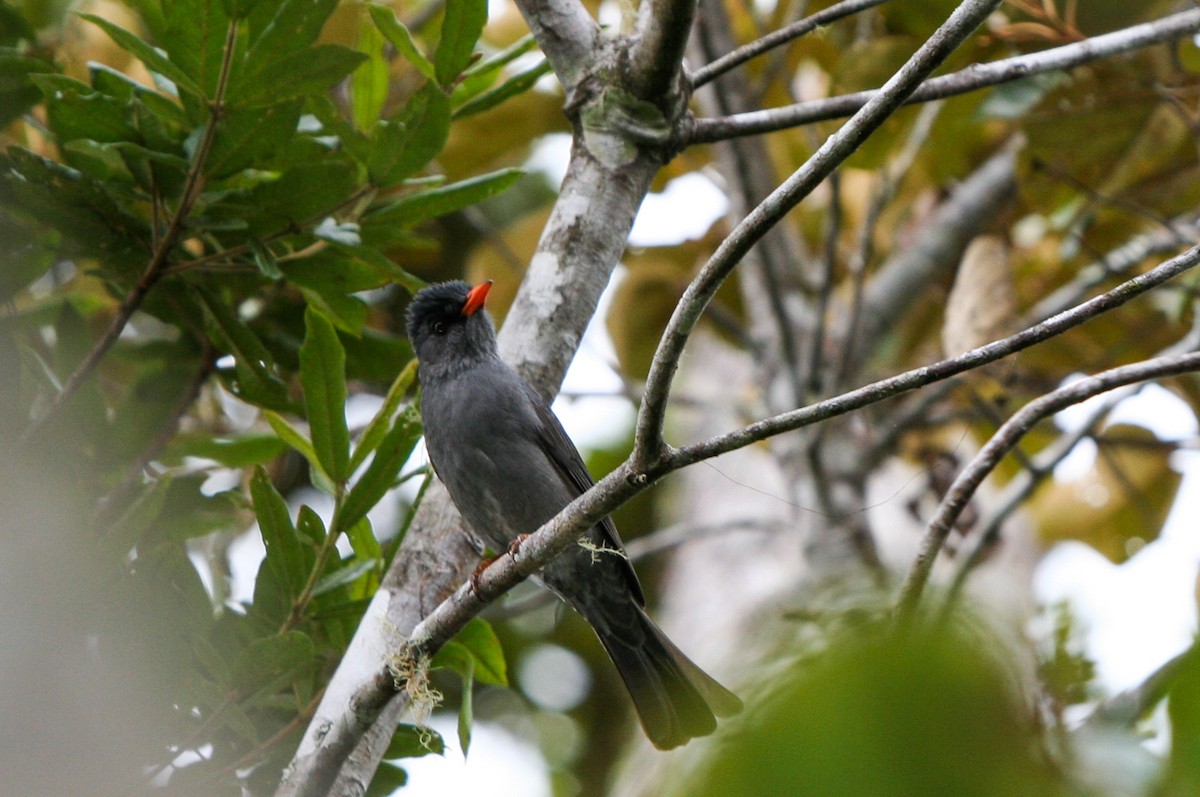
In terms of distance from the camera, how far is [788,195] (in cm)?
201

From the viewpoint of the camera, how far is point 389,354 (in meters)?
3.79

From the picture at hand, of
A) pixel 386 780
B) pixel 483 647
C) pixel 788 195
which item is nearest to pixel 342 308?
pixel 483 647

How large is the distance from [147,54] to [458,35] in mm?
826

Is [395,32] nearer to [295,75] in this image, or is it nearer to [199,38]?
[295,75]

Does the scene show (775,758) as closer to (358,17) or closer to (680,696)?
(680,696)

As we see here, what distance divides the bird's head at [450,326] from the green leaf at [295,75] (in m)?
1.11

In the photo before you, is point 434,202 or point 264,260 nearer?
point 264,260

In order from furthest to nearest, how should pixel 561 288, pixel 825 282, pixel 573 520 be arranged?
pixel 825 282, pixel 561 288, pixel 573 520

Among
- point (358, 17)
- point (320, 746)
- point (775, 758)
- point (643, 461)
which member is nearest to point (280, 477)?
point (358, 17)

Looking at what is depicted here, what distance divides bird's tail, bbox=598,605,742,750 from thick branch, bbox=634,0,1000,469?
5.44ft

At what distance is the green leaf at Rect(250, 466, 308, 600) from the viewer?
291cm

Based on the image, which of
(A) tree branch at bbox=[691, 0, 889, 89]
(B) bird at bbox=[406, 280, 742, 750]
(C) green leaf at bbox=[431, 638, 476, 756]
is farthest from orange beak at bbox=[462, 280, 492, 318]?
(C) green leaf at bbox=[431, 638, 476, 756]

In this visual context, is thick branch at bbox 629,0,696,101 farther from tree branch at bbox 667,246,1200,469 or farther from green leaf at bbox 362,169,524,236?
tree branch at bbox 667,246,1200,469

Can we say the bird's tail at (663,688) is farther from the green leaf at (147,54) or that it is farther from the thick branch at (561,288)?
the green leaf at (147,54)
